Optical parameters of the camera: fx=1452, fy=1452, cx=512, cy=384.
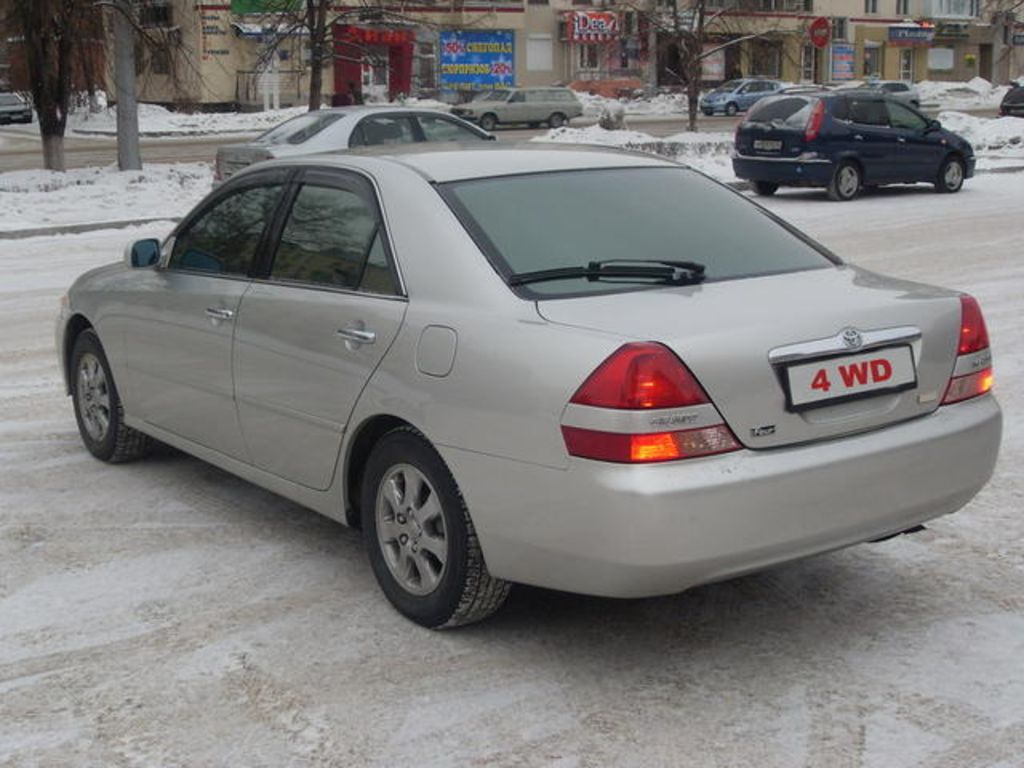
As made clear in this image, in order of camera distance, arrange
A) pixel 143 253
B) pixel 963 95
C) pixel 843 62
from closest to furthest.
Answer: pixel 143 253
pixel 963 95
pixel 843 62

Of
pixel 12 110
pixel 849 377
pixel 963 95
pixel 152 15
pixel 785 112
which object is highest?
pixel 152 15

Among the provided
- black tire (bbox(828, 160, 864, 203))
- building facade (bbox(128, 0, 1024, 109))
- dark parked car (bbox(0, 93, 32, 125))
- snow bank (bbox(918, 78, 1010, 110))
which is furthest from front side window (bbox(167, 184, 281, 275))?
snow bank (bbox(918, 78, 1010, 110))

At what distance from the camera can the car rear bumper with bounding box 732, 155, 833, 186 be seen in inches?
808

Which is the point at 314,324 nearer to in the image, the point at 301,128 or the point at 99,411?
the point at 99,411

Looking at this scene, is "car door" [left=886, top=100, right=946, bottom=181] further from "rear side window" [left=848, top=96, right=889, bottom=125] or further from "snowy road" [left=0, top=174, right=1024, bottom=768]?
"snowy road" [left=0, top=174, right=1024, bottom=768]

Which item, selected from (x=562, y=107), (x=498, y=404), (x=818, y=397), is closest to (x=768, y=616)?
(x=818, y=397)

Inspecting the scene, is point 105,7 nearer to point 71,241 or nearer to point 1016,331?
point 71,241

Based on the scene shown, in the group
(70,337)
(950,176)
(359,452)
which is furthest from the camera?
(950,176)

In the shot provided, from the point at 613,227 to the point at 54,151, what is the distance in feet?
66.8

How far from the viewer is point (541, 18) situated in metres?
67.2

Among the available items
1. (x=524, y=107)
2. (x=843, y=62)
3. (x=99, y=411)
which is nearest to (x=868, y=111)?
(x=99, y=411)

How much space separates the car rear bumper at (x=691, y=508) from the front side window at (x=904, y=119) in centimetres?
1815

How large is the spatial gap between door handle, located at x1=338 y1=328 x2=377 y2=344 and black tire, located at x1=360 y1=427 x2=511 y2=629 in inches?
12.2

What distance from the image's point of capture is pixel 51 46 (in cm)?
2181
